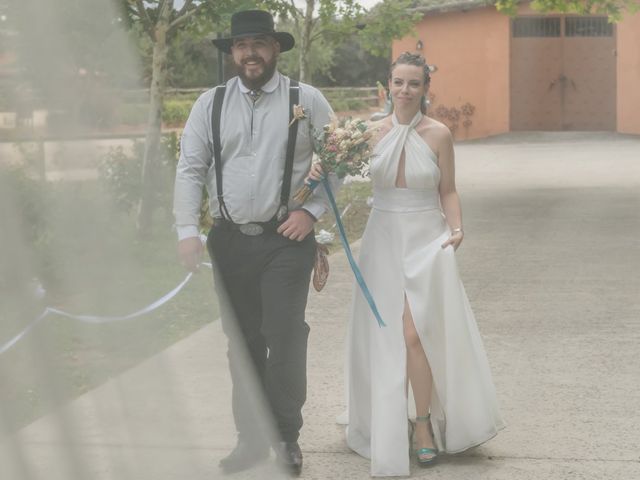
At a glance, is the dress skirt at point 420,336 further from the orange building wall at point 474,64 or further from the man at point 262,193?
the orange building wall at point 474,64

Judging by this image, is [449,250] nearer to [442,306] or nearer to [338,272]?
[442,306]

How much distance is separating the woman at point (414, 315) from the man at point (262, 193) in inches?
15.5

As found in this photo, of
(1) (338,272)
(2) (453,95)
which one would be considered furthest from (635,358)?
(2) (453,95)

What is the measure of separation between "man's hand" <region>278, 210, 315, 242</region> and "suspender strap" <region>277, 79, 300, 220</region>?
0.13ft

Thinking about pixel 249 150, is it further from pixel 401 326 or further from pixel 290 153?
pixel 401 326

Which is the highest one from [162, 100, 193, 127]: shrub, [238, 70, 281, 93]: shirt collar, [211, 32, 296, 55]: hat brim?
[211, 32, 296, 55]: hat brim

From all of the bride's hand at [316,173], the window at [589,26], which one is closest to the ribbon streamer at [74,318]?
the bride's hand at [316,173]

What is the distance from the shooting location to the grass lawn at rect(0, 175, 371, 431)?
2.30ft

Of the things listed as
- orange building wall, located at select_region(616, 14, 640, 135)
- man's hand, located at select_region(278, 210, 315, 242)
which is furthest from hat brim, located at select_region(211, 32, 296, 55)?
orange building wall, located at select_region(616, 14, 640, 135)

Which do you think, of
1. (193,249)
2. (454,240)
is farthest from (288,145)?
(454,240)

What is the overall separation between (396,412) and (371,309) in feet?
1.34

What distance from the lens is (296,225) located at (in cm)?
409

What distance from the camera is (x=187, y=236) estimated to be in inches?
155

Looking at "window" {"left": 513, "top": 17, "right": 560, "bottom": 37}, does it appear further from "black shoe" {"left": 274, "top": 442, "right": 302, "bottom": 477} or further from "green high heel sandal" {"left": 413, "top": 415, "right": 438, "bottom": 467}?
"black shoe" {"left": 274, "top": 442, "right": 302, "bottom": 477}
